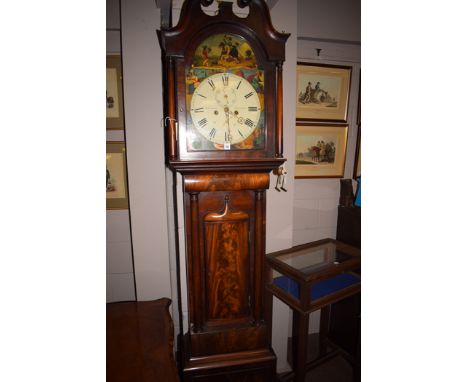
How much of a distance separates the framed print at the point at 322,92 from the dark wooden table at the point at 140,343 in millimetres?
1632

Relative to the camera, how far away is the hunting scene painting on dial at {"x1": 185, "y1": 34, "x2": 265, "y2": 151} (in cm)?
112

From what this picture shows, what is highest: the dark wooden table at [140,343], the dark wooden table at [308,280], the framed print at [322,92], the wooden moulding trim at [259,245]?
the framed print at [322,92]

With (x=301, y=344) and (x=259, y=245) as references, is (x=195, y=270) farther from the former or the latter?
(x=301, y=344)

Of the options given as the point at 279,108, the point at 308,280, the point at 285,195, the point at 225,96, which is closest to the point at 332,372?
the point at 308,280

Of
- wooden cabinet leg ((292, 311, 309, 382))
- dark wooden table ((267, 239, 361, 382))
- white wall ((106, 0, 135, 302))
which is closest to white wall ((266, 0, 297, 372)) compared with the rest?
dark wooden table ((267, 239, 361, 382))

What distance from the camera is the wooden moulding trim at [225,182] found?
1.16 metres

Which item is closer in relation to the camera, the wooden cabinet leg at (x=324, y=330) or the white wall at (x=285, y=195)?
the white wall at (x=285, y=195)

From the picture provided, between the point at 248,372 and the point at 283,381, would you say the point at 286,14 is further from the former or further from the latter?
the point at 283,381

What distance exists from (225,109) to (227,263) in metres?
0.71

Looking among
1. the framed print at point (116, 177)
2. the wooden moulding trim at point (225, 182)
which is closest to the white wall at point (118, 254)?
the framed print at point (116, 177)

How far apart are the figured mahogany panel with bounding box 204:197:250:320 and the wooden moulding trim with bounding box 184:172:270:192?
8 cm

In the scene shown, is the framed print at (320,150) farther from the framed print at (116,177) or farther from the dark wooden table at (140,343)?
the dark wooden table at (140,343)
